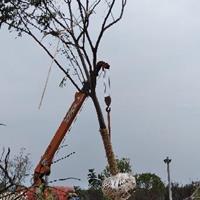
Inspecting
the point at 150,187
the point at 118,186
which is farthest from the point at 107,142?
the point at 150,187

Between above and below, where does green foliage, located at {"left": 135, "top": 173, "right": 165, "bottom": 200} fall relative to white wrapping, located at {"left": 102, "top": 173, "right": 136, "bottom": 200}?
above

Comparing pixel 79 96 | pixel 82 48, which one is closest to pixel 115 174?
pixel 82 48

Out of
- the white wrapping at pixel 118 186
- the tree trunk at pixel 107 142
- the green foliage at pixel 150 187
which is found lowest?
the white wrapping at pixel 118 186

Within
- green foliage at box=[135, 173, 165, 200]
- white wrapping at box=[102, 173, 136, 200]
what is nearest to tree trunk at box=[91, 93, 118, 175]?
white wrapping at box=[102, 173, 136, 200]

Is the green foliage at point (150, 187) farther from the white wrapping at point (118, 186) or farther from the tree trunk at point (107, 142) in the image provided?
the white wrapping at point (118, 186)

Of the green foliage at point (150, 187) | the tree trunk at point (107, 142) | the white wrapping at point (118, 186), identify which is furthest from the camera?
the green foliage at point (150, 187)

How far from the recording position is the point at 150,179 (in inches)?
1695

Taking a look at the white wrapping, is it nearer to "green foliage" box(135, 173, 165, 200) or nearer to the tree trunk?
the tree trunk

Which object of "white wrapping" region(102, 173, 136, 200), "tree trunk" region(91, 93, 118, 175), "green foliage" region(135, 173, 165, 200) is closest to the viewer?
"white wrapping" region(102, 173, 136, 200)

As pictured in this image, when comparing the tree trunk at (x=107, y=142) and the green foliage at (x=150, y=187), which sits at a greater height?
the green foliage at (x=150, y=187)

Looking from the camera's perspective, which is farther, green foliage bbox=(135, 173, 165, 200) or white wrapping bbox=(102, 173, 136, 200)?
green foliage bbox=(135, 173, 165, 200)

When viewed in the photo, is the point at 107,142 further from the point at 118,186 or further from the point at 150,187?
the point at 150,187

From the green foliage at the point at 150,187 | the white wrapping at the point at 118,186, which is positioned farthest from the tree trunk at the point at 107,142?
the green foliage at the point at 150,187

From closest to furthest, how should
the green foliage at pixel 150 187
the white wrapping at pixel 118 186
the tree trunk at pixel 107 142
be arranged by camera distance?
the white wrapping at pixel 118 186
the tree trunk at pixel 107 142
the green foliage at pixel 150 187
